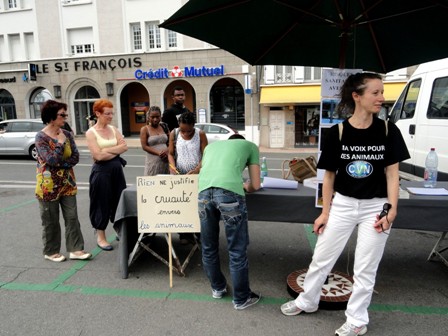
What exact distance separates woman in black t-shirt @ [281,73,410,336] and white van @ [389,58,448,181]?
3.85 meters

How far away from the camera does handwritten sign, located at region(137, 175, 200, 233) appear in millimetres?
3684

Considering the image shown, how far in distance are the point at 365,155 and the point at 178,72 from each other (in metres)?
19.5

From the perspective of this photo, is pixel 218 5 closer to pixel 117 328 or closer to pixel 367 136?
pixel 367 136

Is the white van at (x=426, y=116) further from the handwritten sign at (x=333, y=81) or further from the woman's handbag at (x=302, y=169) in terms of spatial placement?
the handwritten sign at (x=333, y=81)

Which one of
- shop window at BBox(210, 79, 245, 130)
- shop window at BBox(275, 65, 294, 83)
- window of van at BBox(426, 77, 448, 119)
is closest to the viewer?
window of van at BBox(426, 77, 448, 119)

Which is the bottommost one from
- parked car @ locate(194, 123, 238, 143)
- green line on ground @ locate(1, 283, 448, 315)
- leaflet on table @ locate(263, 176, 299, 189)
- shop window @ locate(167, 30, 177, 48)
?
green line on ground @ locate(1, 283, 448, 315)

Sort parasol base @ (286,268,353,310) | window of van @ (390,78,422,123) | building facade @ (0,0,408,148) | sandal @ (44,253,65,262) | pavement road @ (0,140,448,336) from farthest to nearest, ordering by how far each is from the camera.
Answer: building facade @ (0,0,408,148), window of van @ (390,78,422,123), sandal @ (44,253,65,262), parasol base @ (286,268,353,310), pavement road @ (0,140,448,336)

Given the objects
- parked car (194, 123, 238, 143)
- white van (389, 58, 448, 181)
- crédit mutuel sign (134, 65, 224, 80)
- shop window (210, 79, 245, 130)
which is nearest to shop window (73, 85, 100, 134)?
crédit mutuel sign (134, 65, 224, 80)

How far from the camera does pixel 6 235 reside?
5.34 meters

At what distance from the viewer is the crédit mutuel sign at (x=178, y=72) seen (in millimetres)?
20484

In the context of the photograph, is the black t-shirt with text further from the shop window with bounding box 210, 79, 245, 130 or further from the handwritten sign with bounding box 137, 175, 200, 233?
the shop window with bounding box 210, 79, 245, 130

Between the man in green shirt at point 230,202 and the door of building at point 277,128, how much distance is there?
17.0 metres

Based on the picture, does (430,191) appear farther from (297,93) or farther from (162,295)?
(297,93)

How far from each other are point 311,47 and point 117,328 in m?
3.45
